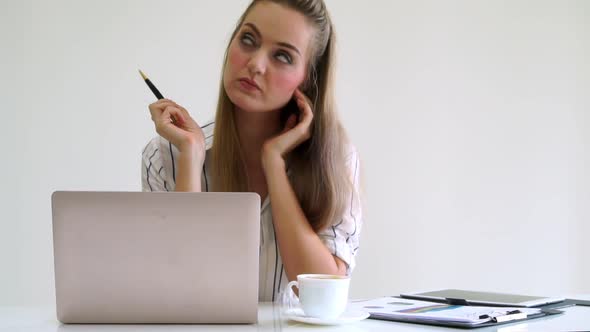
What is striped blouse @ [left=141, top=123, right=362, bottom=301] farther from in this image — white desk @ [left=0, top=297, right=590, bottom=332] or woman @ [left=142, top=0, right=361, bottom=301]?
white desk @ [left=0, top=297, right=590, bottom=332]

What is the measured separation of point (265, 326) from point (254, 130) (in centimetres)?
96

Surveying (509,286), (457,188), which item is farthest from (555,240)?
(457,188)

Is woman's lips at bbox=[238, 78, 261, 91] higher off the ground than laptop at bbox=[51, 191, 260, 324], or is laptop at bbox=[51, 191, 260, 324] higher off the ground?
woman's lips at bbox=[238, 78, 261, 91]

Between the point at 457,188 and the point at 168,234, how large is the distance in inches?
91.7

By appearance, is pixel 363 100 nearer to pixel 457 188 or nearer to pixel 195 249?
pixel 457 188

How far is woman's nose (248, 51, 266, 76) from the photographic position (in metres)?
1.73

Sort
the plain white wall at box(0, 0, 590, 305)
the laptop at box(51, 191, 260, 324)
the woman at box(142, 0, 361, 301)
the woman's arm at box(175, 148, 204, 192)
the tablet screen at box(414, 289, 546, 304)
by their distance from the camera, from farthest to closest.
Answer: the plain white wall at box(0, 0, 590, 305), the woman at box(142, 0, 361, 301), the woman's arm at box(175, 148, 204, 192), the tablet screen at box(414, 289, 546, 304), the laptop at box(51, 191, 260, 324)

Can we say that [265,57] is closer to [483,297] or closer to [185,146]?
[185,146]

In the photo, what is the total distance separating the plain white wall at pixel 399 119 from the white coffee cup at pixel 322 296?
1.94m

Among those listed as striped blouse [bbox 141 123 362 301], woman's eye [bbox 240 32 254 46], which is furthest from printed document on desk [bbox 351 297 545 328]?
woman's eye [bbox 240 32 254 46]

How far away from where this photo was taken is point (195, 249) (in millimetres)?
979

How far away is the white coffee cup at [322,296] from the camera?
1050mm

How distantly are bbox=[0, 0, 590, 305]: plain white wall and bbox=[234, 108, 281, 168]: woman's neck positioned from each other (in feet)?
3.49

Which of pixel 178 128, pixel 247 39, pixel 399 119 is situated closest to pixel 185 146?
pixel 178 128
